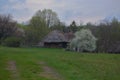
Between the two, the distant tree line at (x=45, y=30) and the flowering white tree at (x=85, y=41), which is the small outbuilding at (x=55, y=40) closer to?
the distant tree line at (x=45, y=30)

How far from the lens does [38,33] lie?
86000mm

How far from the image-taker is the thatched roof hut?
78188mm

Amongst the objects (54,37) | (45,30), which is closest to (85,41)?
(54,37)

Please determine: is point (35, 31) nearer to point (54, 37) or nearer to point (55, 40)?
point (54, 37)

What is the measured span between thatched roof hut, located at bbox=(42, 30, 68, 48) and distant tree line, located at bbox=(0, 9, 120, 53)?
4.22 metres

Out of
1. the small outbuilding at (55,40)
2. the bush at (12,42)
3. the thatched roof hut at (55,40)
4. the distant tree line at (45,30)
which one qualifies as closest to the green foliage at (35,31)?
the distant tree line at (45,30)

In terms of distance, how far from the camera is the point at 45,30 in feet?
288

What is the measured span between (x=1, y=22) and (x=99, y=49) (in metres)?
30.7

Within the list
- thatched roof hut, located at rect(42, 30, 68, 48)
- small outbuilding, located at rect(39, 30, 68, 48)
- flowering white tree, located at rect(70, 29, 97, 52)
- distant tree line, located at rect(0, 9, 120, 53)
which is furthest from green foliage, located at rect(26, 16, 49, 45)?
flowering white tree, located at rect(70, 29, 97, 52)

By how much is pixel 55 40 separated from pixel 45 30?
1032 centimetres

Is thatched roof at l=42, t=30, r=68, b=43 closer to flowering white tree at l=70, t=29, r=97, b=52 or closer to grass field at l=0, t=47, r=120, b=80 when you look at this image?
flowering white tree at l=70, t=29, r=97, b=52

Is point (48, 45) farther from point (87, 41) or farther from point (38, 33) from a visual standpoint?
point (87, 41)

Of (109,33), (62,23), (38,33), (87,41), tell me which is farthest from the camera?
(62,23)

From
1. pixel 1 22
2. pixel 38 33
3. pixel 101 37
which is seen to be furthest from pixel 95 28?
pixel 1 22
